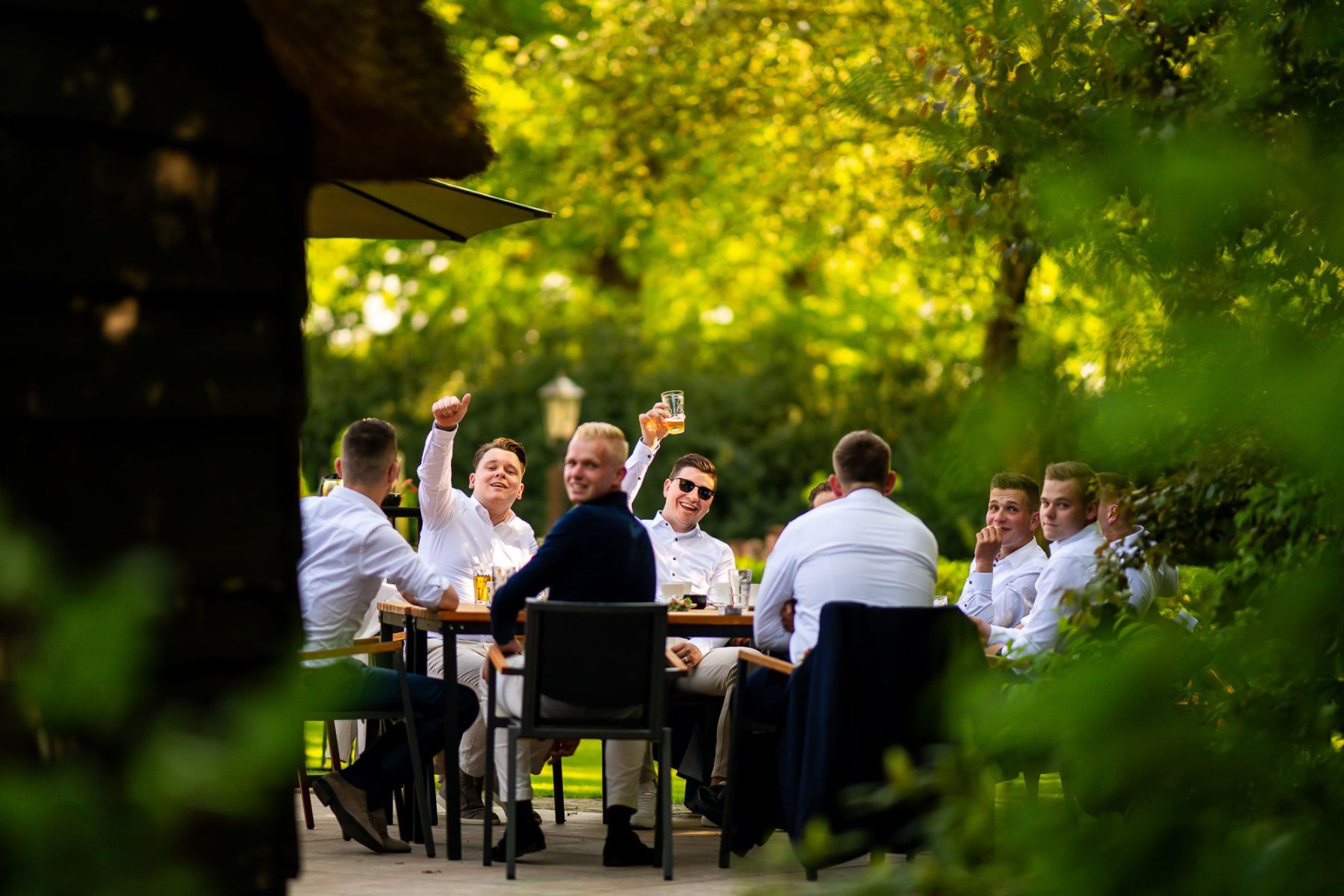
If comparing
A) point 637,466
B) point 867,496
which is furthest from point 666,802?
point 637,466

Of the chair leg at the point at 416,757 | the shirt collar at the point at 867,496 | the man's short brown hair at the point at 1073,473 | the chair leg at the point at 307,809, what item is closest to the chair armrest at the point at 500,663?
the chair leg at the point at 416,757

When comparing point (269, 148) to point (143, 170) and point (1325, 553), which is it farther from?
point (1325, 553)

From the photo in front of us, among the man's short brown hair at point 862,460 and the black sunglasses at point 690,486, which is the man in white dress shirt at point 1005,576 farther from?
the black sunglasses at point 690,486

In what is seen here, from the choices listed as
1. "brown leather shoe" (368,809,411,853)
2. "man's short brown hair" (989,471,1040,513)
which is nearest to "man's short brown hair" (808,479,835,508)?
"brown leather shoe" (368,809,411,853)

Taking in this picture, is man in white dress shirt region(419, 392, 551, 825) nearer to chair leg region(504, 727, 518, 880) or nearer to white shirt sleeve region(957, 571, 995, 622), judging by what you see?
chair leg region(504, 727, 518, 880)

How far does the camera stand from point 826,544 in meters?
5.81

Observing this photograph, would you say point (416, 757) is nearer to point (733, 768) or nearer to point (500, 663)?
point (500, 663)

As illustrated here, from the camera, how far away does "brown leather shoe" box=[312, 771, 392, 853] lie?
617 centimetres

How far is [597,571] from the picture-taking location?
5.93 metres

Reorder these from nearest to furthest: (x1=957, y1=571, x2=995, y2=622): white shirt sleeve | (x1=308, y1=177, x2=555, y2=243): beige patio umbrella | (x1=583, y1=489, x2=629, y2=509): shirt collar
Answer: (x1=583, y1=489, x2=629, y2=509): shirt collar, (x1=308, y1=177, x2=555, y2=243): beige patio umbrella, (x1=957, y1=571, x2=995, y2=622): white shirt sleeve

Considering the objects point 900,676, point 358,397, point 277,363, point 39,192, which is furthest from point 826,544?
point 358,397

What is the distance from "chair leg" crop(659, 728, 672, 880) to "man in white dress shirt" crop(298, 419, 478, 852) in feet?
2.90

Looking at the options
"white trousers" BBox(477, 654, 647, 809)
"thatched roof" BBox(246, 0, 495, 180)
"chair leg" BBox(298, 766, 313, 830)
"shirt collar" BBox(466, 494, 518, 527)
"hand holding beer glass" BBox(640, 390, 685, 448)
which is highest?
"thatched roof" BBox(246, 0, 495, 180)

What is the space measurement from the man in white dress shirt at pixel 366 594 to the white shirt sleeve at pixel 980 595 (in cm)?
232
